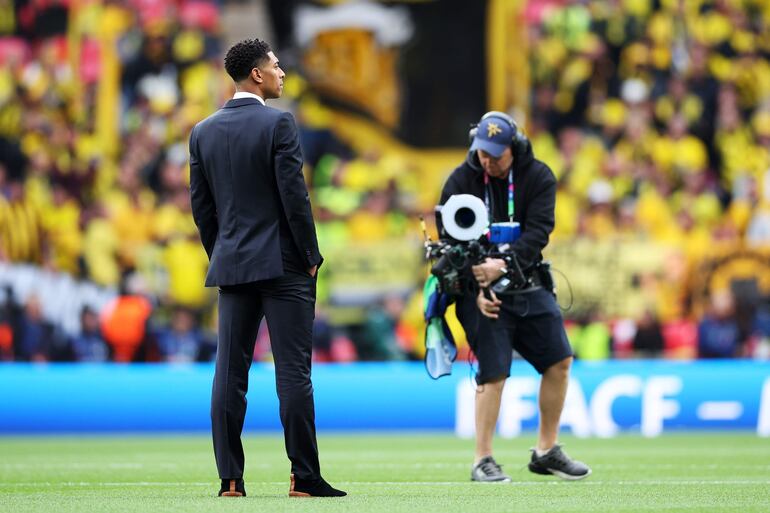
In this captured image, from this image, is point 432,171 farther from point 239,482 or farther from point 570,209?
point 239,482

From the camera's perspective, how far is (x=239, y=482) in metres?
6.70

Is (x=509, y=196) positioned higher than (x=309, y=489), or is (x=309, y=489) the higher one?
(x=509, y=196)

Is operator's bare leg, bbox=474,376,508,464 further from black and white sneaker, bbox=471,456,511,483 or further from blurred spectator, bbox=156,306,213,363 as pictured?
blurred spectator, bbox=156,306,213,363

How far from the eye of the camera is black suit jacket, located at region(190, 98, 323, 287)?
6555mm

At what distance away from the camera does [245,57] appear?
265 inches

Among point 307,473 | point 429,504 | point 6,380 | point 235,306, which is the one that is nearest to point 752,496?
point 429,504

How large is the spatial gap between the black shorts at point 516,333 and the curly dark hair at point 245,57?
2157 millimetres

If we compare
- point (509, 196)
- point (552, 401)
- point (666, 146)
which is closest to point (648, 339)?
point (666, 146)

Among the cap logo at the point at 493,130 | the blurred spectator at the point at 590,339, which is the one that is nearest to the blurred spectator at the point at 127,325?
the blurred spectator at the point at 590,339

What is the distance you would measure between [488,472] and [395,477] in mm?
696

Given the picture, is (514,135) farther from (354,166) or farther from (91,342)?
(354,166)

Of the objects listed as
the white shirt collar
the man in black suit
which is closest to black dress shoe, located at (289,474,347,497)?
the man in black suit

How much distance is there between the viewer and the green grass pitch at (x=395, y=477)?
249 inches

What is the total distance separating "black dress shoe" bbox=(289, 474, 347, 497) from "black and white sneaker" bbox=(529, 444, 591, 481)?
1.93 metres
